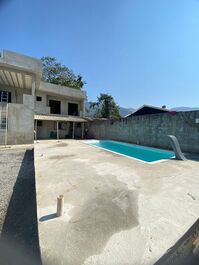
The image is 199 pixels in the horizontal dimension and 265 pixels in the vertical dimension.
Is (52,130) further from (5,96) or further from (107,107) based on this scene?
(107,107)

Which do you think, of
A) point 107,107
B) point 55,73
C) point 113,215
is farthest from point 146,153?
point 55,73

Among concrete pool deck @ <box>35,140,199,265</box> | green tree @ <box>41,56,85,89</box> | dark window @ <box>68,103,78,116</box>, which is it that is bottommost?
concrete pool deck @ <box>35,140,199,265</box>

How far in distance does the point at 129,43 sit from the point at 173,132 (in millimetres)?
6891

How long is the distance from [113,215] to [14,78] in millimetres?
14914

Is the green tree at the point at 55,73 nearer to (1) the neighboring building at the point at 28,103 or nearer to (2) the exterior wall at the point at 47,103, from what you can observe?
(2) the exterior wall at the point at 47,103

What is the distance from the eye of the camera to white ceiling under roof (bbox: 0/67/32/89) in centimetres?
1258

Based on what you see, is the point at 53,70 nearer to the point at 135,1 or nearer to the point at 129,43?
the point at 129,43

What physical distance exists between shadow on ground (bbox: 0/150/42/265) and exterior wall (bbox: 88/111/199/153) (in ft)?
32.2

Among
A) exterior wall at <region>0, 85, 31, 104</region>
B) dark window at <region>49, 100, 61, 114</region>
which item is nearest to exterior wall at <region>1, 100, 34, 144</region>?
exterior wall at <region>0, 85, 31, 104</region>

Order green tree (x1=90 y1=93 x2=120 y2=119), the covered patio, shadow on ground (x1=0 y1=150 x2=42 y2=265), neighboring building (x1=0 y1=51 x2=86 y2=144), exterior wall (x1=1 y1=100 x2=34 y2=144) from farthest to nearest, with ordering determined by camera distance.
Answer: green tree (x1=90 y1=93 x2=120 y2=119) < the covered patio < exterior wall (x1=1 y1=100 x2=34 y2=144) < neighboring building (x1=0 y1=51 x2=86 y2=144) < shadow on ground (x1=0 y1=150 x2=42 y2=265)

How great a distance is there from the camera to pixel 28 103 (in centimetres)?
1327

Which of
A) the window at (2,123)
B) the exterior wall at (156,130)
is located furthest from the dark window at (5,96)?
the exterior wall at (156,130)

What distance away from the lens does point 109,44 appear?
416 inches

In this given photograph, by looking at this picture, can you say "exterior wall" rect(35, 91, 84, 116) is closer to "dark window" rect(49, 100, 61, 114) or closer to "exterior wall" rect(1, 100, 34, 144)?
"dark window" rect(49, 100, 61, 114)
